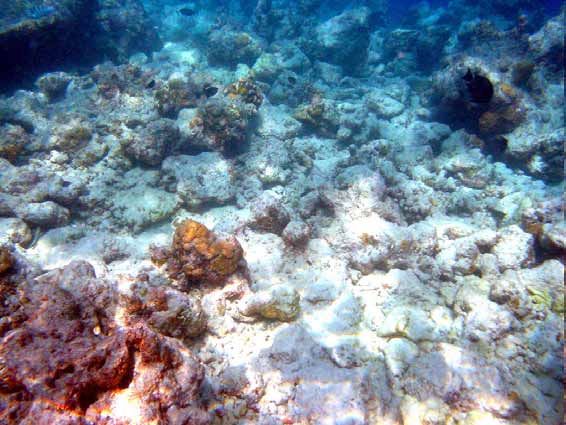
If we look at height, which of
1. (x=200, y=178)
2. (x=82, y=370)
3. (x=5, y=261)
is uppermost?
(x=82, y=370)

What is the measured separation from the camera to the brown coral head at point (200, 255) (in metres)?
4.34

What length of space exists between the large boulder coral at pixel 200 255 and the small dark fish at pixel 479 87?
6.54m

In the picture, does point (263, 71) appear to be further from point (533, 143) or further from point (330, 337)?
point (330, 337)

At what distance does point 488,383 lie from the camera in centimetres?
357

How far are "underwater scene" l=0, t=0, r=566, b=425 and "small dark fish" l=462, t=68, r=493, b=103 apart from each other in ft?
0.24

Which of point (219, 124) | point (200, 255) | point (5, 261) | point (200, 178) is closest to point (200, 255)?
point (200, 255)

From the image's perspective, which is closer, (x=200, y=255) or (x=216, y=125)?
(x=200, y=255)

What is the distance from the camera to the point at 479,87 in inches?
290

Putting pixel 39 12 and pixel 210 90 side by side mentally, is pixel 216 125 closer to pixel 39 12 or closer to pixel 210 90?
pixel 210 90

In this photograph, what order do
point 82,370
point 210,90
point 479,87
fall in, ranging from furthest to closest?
point 210,90, point 479,87, point 82,370

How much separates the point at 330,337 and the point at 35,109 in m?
8.94

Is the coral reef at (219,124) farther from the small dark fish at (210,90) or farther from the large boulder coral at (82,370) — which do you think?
the large boulder coral at (82,370)

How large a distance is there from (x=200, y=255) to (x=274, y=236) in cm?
165

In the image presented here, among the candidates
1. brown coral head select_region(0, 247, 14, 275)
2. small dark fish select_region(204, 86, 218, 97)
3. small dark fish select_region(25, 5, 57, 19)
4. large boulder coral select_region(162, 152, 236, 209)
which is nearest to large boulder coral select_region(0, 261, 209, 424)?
brown coral head select_region(0, 247, 14, 275)
